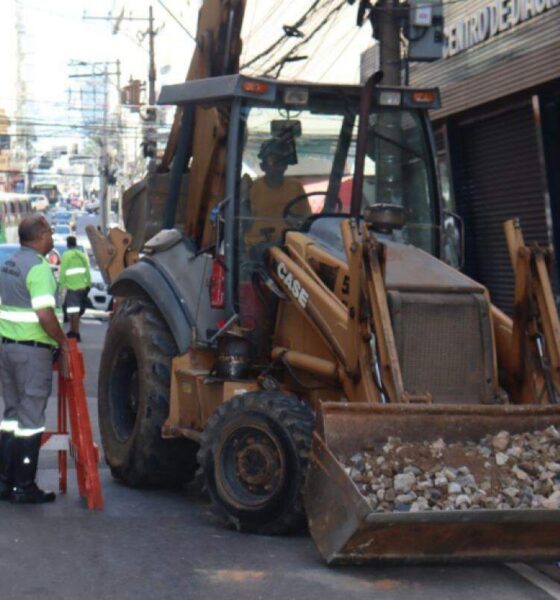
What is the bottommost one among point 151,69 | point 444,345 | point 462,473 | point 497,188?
point 462,473

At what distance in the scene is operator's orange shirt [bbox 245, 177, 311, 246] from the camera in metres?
9.20

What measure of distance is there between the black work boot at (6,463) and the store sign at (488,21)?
9.85m

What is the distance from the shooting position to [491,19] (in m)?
18.6

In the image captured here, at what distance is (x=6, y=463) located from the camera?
30.3 feet

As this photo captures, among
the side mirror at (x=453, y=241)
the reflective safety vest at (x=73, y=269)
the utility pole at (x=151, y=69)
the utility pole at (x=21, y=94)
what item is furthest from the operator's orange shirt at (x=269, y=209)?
the utility pole at (x=21, y=94)

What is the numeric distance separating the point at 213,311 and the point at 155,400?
0.74 m

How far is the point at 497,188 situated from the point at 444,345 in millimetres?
11753

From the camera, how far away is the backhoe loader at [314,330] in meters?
7.37

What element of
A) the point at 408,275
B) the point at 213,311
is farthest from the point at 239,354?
the point at 408,275

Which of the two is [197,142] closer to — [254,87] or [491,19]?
[254,87]

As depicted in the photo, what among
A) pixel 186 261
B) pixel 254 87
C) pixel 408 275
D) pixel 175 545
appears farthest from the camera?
pixel 186 261

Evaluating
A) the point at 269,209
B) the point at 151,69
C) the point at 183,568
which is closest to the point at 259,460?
the point at 183,568

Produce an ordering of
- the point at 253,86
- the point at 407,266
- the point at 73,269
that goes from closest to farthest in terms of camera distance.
Answer: the point at 407,266 → the point at 253,86 → the point at 73,269

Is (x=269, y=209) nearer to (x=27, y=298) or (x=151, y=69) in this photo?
(x=27, y=298)
